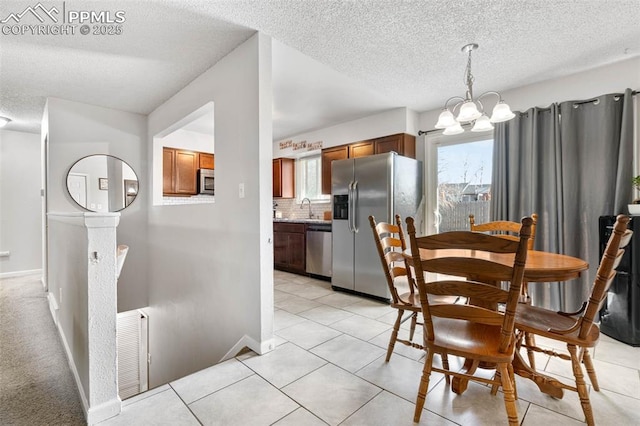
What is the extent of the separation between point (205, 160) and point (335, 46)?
3.60 metres

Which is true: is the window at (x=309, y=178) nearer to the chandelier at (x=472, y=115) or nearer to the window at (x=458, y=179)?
the window at (x=458, y=179)

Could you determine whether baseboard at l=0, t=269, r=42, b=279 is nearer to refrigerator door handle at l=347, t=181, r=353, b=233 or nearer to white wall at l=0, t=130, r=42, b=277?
white wall at l=0, t=130, r=42, b=277

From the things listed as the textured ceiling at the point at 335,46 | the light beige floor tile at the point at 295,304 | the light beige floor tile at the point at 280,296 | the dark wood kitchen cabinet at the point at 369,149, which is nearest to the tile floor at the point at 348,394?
the light beige floor tile at the point at 295,304

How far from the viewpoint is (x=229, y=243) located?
99.7 inches

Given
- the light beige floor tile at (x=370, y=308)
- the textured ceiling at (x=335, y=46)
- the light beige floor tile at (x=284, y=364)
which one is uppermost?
the textured ceiling at (x=335, y=46)

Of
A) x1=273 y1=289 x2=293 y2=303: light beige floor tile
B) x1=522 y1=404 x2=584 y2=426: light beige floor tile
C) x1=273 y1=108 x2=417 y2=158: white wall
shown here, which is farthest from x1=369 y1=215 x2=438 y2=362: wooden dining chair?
x1=273 y1=108 x2=417 y2=158: white wall

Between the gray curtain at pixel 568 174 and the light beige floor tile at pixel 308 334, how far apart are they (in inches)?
91.9

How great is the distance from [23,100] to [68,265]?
2.86m

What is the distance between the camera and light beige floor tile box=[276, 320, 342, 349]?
236cm

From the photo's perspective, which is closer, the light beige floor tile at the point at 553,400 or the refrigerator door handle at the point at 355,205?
the light beige floor tile at the point at 553,400

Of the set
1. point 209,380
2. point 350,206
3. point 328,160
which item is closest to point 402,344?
point 209,380

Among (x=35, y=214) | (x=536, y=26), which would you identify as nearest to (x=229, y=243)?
(x=536, y=26)

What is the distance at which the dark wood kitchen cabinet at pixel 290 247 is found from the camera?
187 inches

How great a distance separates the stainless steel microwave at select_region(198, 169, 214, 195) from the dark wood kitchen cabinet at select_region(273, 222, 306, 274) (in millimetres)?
1349
